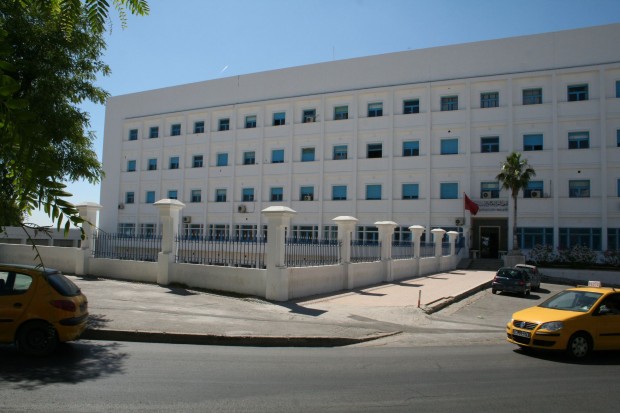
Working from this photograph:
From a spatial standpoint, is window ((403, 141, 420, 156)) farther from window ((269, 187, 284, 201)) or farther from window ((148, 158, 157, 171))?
window ((148, 158, 157, 171))

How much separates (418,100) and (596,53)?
14692 millimetres

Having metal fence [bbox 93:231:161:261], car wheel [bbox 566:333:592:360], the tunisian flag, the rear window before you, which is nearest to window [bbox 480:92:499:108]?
the tunisian flag

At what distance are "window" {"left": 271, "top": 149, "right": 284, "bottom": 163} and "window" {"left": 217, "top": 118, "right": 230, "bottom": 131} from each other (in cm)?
655

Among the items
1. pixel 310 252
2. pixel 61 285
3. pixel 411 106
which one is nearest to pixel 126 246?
pixel 310 252

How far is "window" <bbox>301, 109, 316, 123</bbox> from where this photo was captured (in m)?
48.5

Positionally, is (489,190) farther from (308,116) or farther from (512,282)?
(512,282)

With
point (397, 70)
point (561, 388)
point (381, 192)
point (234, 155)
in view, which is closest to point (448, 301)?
point (561, 388)

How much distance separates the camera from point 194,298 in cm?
1548

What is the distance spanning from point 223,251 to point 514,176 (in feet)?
92.0

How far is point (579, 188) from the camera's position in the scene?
39.7 meters

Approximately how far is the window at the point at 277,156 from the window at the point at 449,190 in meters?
16.2

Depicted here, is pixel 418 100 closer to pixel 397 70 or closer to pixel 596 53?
pixel 397 70

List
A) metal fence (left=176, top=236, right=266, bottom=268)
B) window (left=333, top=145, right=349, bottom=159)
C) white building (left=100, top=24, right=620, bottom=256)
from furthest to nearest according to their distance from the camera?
1. window (left=333, top=145, right=349, bottom=159)
2. white building (left=100, top=24, right=620, bottom=256)
3. metal fence (left=176, top=236, right=266, bottom=268)

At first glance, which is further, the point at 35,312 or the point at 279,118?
the point at 279,118
